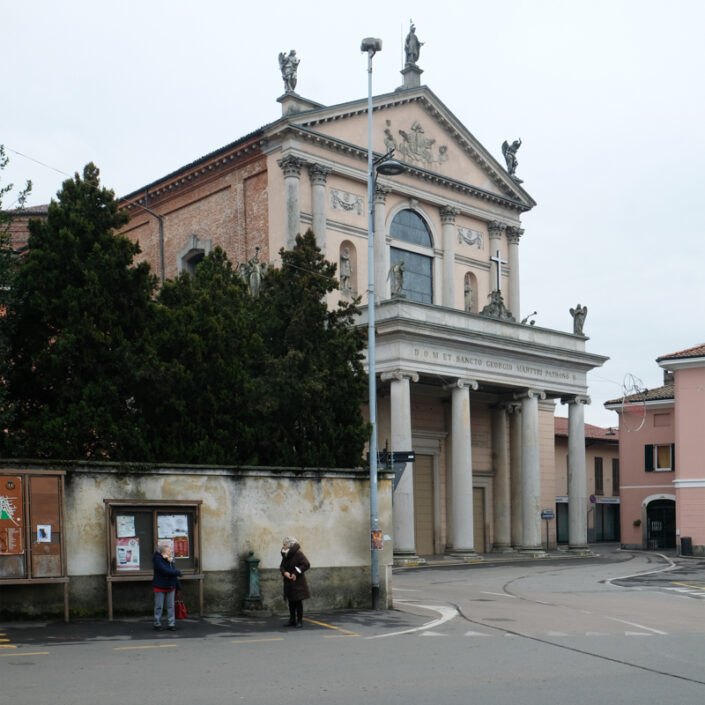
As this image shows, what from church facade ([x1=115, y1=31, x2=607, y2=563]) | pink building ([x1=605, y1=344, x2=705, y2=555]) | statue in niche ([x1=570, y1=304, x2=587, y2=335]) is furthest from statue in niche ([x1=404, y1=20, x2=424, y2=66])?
pink building ([x1=605, y1=344, x2=705, y2=555])

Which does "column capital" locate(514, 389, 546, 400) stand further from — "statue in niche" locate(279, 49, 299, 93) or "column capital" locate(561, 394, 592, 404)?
"statue in niche" locate(279, 49, 299, 93)

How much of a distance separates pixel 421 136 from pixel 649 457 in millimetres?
22045

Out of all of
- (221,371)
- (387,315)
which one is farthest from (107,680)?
(387,315)

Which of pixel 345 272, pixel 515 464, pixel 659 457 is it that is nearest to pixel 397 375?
pixel 345 272

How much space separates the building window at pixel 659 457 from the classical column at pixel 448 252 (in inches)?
667

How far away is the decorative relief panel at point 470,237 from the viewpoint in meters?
46.2

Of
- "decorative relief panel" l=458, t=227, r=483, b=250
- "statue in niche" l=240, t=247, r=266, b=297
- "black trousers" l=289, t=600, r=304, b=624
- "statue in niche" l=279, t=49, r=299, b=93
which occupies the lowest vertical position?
"black trousers" l=289, t=600, r=304, b=624

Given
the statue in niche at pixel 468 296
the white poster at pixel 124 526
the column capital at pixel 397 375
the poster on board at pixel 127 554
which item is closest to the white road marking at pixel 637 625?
A: the poster on board at pixel 127 554

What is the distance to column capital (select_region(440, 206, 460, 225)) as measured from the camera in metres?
45.0

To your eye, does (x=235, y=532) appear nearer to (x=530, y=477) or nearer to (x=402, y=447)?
(x=402, y=447)

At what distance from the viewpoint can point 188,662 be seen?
12.8 m

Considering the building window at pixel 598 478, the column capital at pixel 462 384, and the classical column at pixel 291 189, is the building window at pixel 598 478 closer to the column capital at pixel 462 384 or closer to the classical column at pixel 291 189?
the column capital at pixel 462 384

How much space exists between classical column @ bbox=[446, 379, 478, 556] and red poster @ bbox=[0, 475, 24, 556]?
2367cm

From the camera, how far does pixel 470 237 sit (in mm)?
46719
